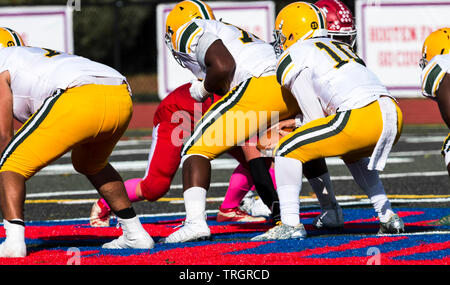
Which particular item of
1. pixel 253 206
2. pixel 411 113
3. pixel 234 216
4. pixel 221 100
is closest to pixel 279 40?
pixel 221 100

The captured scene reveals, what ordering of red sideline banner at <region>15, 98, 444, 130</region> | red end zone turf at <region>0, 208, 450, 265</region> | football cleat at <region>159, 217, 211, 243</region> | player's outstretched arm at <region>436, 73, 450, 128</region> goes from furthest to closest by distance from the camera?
red sideline banner at <region>15, 98, 444, 130</region>, football cleat at <region>159, 217, 211, 243</region>, player's outstretched arm at <region>436, 73, 450, 128</region>, red end zone turf at <region>0, 208, 450, 265</region>

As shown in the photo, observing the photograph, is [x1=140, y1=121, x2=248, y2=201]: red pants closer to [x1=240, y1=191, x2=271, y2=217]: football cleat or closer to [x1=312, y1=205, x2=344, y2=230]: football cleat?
[x1=240, y1=191, x2=271, y2=217]: football cleat

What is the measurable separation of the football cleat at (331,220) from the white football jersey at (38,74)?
1.87 m

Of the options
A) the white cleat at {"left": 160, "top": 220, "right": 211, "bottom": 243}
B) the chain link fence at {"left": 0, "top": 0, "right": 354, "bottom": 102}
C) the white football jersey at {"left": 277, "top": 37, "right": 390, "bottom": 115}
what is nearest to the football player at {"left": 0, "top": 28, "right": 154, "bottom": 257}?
the white cleat at {"left": 160, "top": 220, "right": 211, "bottom": 243}

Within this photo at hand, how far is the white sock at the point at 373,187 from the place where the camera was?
6.03m

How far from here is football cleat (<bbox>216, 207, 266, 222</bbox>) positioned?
7.10 meters

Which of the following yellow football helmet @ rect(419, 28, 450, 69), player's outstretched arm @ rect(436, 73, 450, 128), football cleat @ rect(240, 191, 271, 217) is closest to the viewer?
player's outstretched arm @ rect(436, 73, 450, 128)

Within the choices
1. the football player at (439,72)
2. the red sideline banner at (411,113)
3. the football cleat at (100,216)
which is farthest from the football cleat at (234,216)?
the red sideline banner at (411,113)

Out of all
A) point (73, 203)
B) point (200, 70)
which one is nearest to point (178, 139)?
point (200, 70)

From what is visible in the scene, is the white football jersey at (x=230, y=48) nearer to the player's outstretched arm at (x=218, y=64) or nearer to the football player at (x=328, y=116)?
the player's outstretched arm at (x=218, y=64)

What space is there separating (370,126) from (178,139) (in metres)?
2.05

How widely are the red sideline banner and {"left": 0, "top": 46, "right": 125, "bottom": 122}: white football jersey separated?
35.8ft

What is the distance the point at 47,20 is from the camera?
50.3 feet

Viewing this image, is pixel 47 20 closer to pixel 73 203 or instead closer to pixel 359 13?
pixel 359 13
